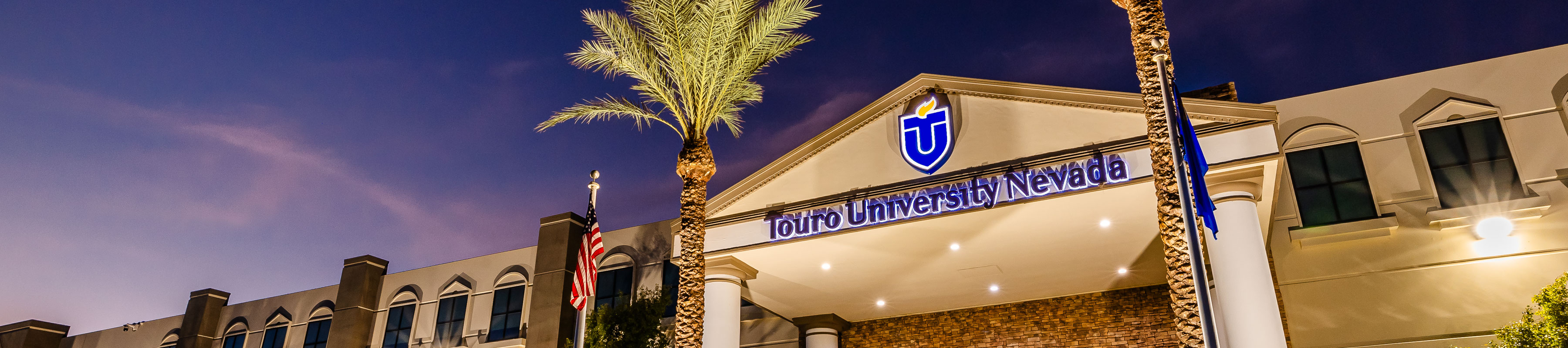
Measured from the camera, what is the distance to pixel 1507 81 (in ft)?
56.7

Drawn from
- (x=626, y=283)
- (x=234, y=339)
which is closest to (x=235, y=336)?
(x=234, y=339)

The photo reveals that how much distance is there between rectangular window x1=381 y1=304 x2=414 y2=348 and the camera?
31.5 meters

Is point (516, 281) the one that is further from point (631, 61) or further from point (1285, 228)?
point (1285, 228)

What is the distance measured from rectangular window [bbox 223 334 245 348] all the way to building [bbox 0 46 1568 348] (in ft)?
90.3

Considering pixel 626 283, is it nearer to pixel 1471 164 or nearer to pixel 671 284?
pixel 671 284

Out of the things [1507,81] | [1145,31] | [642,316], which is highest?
[1507,81]

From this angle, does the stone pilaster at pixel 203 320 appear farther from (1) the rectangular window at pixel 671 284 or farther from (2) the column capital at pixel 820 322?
(2) the column capital at pixel 820 322

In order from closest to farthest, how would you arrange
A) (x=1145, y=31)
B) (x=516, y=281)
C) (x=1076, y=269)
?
(x=1145, y=31)
(x=1076, y=269)
(x=516, y=281)

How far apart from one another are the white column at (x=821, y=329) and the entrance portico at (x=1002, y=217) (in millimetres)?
1432

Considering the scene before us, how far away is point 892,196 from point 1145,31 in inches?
208

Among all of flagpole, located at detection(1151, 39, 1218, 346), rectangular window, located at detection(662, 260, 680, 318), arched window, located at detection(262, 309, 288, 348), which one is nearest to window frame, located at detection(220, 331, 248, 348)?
arched window, located at detection(262, 309, 288, 348)

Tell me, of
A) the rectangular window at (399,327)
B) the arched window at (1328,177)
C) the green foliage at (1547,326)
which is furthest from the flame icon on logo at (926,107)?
the rectangular window at (399,327)

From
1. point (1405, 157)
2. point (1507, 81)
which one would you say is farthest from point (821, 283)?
point (1507, 81)

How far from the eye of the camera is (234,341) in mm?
37469
